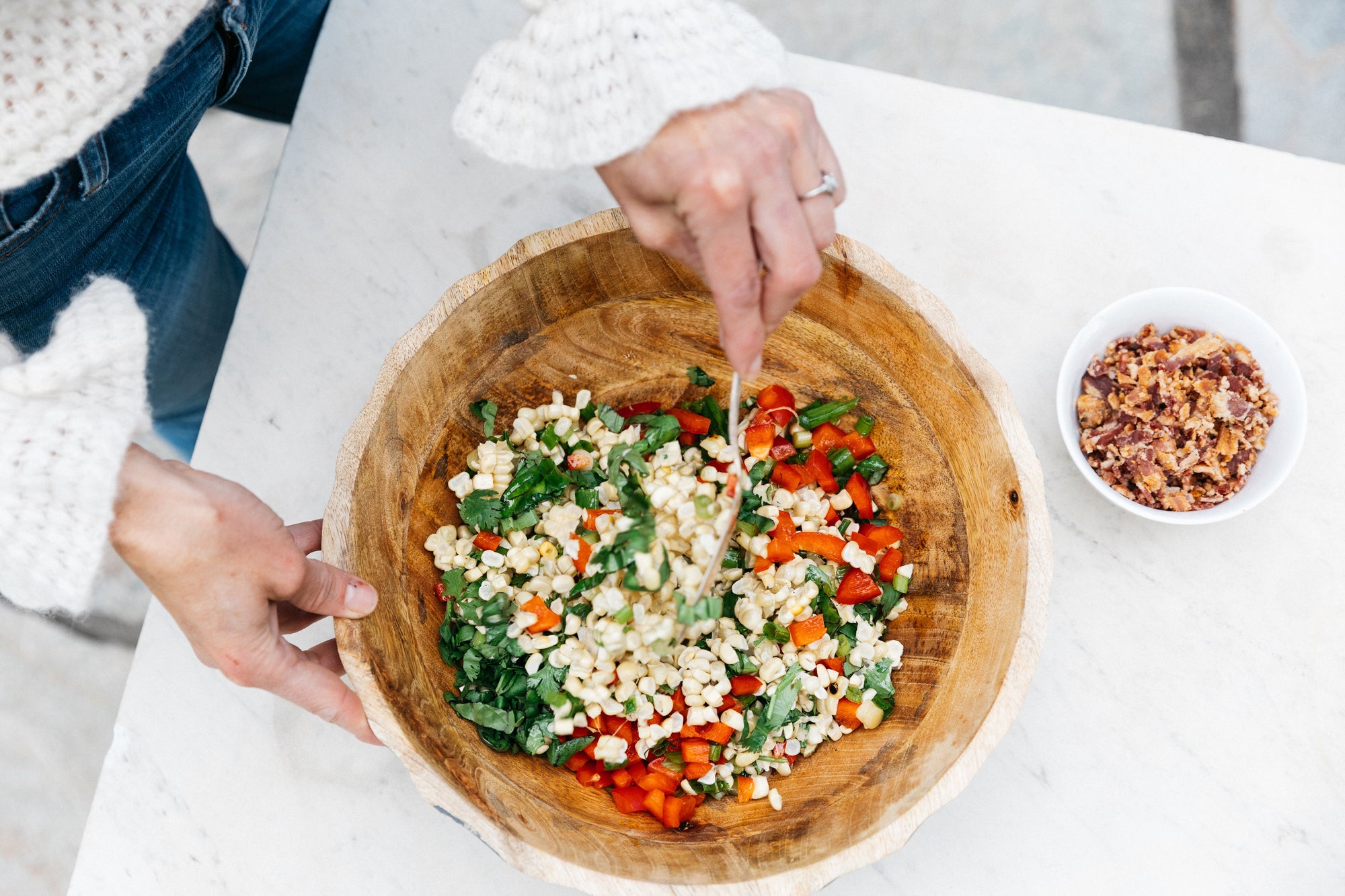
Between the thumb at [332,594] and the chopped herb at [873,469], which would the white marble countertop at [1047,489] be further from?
the thumb at [332,594]

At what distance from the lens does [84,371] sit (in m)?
1.02

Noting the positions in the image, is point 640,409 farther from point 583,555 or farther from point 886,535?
point 886,535

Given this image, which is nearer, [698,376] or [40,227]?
[40,227]

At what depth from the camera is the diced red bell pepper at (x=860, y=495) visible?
4.53 ft

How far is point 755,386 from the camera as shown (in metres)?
1.45

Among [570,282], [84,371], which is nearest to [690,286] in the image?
[570,282]

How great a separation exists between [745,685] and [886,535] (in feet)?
1.01

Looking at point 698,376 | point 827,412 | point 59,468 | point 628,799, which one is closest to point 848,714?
point 628,799

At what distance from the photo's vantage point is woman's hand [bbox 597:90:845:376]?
3.12 ft

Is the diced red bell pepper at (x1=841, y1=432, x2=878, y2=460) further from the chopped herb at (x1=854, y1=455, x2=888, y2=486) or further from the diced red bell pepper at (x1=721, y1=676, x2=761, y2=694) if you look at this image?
the diced red bell pepper at (x1=721, y1=676, x2=761, y2=694)

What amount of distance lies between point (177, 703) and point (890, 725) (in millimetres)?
1162

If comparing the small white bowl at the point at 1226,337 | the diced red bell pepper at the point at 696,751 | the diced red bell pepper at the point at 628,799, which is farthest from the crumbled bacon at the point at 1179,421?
the diced red bell pepper at the point at 628,799

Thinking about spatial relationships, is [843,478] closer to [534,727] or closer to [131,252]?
[534,727]

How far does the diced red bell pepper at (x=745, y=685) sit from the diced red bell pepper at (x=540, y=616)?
0.91 ft
